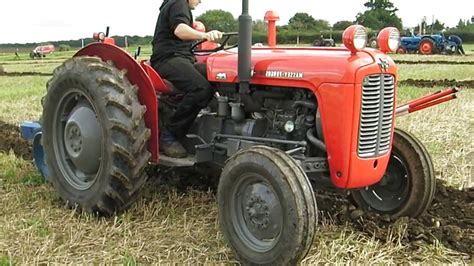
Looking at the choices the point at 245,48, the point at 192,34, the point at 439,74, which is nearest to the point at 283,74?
the point at 245,48

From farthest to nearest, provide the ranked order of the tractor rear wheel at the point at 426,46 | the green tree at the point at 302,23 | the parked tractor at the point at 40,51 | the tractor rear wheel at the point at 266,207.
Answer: the parked tractor at the point at 40,51
the green tree at the point at 302,23
the tractor rear wheel at the point at 426,46
the tractor rear wheel at the point at 266,207

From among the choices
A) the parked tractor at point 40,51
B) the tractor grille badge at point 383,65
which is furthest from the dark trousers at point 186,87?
the parked tractor at point 40,51

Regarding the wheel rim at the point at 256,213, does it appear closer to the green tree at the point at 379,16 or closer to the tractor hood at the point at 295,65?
the tractor hood at the point at 295,65

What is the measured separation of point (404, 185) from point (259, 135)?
115cm

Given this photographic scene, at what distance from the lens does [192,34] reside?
174 inches

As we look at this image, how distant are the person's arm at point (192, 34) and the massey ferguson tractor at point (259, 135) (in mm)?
186

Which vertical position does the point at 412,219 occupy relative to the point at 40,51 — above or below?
above

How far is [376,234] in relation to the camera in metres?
4.09

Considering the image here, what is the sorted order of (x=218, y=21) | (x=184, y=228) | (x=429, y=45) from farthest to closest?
(x=429, y=45) → (x=218, y=21) → (x=184, y=228)

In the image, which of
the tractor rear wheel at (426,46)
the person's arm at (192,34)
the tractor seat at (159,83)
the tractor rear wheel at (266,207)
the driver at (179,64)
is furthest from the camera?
the tractor rear wheel at (426,46)

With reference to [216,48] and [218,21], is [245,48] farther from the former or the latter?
[218,21]

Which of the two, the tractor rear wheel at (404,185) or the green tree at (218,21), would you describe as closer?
the tractor rear wheel at (404,185)

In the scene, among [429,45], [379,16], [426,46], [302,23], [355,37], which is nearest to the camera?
[355,37]

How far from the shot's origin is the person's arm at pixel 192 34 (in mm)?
4348
